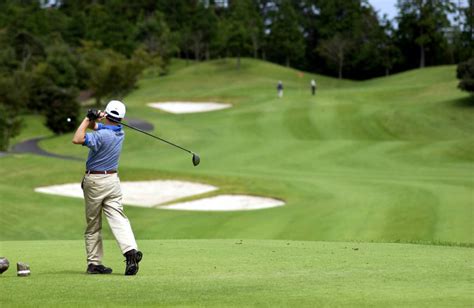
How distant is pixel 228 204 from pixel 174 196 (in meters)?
3.06

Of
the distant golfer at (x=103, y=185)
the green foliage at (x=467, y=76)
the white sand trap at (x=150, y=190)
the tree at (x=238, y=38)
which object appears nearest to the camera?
the distant golfer at (x=103, y=185)

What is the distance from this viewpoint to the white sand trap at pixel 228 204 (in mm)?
29812

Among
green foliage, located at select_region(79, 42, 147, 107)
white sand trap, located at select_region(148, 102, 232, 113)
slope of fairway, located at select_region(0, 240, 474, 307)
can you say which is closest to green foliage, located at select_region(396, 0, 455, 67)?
white sand trap, located at select_region(148, 102, 232, 113)

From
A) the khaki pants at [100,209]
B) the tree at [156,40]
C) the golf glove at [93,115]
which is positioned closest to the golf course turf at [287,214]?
the khaki pants at [100,209]

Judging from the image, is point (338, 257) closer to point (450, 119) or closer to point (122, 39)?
point (450, 119)

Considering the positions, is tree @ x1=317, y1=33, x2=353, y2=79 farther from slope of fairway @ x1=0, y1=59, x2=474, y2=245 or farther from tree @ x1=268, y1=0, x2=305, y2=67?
slope of fairway @ x1=0, y1=59, x2=474, y2=245

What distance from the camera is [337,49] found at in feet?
374

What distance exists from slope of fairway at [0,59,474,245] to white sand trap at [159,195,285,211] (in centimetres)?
65

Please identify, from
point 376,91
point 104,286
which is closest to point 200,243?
point 104,286

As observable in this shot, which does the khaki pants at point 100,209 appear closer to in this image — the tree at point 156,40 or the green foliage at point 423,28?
the green foliage at point 423,28

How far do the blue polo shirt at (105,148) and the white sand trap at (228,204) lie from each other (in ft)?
60.5

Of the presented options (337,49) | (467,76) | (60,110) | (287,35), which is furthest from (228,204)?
(287,35)

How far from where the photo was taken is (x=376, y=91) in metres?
75.8

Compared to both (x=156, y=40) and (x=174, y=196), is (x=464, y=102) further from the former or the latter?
(x=156, y=40)
